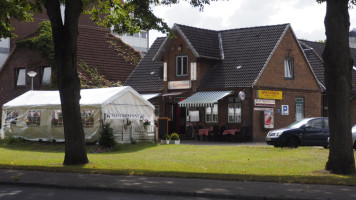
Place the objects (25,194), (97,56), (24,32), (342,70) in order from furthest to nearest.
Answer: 1. (24,32)
2. (97,56)
3. (342,70)
4. (25,194)

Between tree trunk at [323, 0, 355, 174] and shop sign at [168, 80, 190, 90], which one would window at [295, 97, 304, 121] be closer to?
shop sign at [168, 80, 190, 90]

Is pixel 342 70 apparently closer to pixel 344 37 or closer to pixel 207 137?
pixel 344 37

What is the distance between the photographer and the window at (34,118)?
34031 mm

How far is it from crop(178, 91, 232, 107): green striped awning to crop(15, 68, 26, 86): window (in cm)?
1616

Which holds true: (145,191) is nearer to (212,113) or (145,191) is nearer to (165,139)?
(165,139)

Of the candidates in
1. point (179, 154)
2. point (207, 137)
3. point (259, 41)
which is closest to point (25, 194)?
point (179, 154)

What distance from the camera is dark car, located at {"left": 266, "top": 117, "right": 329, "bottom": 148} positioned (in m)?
29.3

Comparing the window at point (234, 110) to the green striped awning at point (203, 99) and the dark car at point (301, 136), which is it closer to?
the green striped awning at point (203, 99)

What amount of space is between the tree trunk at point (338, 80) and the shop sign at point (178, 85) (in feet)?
86.3

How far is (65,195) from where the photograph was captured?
12.9 meters

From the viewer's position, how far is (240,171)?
1788cm

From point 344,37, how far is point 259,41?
26127 millimetres

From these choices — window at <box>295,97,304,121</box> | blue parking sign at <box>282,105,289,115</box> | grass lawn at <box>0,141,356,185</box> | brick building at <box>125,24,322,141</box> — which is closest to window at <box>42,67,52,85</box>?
brick building at <box>125,24,322,141</box>

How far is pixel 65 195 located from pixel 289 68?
31.9 meters
